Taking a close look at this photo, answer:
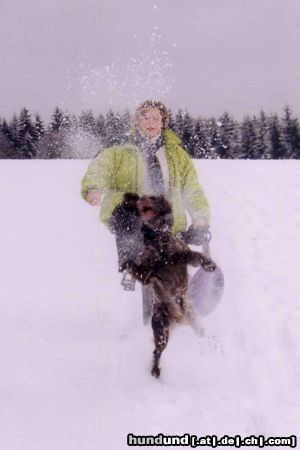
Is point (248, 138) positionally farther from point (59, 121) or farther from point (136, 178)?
point (136, 178)

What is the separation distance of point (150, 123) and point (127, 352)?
1823 millimetres

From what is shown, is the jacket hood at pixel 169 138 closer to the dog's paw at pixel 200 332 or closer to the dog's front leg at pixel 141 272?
the dog's front leg at pixel 141 272

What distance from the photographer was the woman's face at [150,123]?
4426 millimetres

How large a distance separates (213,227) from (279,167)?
10.7 meters

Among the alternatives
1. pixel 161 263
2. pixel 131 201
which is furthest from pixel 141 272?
pixel 131 201

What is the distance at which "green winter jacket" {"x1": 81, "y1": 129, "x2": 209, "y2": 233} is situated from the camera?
4.45 m

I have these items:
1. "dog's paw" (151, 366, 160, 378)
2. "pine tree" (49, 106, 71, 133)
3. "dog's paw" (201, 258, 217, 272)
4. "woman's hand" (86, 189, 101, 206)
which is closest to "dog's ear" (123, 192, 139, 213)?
"woman's hand" (86, 189, 101, 206)

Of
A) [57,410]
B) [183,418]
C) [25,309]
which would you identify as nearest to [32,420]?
[57,410]

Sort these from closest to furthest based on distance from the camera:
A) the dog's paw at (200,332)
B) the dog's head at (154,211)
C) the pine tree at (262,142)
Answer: the dog's head at (154,211) < the dog's paw at (200,332) < the pine tree at (262,142)

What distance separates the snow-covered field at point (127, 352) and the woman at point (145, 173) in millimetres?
904

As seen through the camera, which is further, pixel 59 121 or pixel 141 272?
pixel 59 121

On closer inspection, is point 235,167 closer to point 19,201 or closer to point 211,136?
point 19,201

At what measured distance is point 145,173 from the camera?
4488mm

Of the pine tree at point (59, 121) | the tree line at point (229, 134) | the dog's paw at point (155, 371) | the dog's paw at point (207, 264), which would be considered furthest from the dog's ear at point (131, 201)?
the pine tree at point (59, 121)
